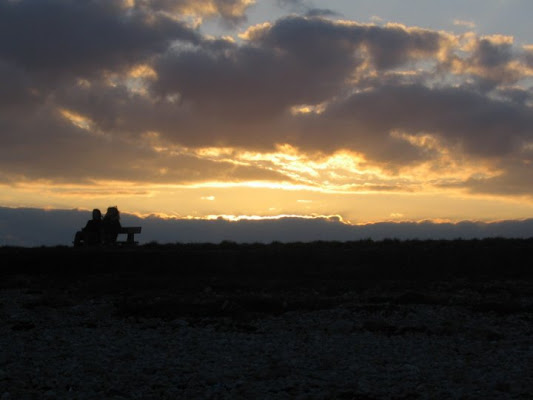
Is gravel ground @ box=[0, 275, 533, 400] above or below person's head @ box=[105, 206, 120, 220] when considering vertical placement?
below

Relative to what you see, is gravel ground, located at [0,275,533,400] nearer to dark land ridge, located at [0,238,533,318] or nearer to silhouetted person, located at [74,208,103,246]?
dark land ridge, located at [0,238,533,318]

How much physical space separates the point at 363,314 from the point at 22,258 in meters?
23.1

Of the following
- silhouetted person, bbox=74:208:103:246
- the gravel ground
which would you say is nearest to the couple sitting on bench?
silhouetted person, bbox=74:208:103:246

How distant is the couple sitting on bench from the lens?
50.3m

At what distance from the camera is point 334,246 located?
44281mm

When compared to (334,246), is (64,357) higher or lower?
lower

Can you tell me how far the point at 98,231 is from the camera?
166 feet

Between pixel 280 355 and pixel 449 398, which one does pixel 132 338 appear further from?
pixel 449 398

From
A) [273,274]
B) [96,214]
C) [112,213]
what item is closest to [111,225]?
[112,213]

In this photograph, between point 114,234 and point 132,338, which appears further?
point 114,234

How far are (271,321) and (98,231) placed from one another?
93.9 ft

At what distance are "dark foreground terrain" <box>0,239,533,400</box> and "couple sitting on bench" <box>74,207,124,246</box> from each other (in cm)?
638

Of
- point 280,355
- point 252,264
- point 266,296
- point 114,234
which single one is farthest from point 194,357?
point 114,234

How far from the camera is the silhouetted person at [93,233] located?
165 ft
